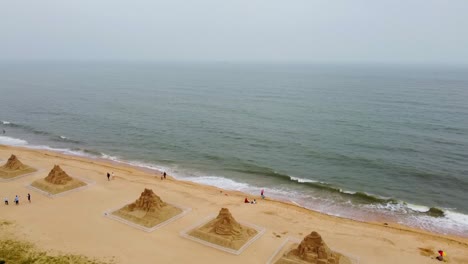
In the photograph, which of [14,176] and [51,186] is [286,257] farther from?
[14,176]

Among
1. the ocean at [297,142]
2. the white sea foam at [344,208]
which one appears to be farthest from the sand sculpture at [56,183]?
the ocean at [297,142]

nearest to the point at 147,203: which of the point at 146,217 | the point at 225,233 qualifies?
the point at 146,217

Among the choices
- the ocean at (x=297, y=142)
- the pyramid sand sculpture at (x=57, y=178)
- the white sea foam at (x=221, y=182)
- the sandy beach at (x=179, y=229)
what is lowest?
the sandy beach at (x=179, y=229)

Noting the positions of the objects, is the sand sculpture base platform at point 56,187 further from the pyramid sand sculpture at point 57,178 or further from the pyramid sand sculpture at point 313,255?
the pyramid sand sculpture at point 313,255

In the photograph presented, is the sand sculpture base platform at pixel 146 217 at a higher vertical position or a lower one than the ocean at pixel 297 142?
lower

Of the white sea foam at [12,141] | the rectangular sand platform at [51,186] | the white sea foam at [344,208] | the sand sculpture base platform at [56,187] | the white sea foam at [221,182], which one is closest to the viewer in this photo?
the white sea foam at [344,208]

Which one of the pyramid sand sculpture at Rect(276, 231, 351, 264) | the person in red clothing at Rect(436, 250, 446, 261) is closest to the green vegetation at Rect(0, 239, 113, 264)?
the pyramid sand sculpture at Rect(276, 231, 351, 264)

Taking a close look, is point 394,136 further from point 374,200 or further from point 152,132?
point 152,132

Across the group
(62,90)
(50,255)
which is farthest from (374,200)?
(62,90)
